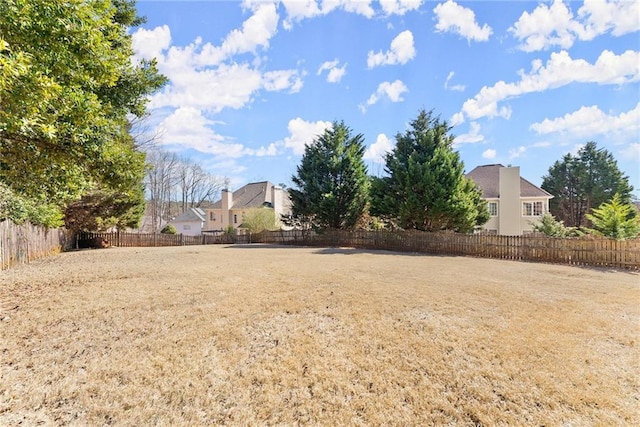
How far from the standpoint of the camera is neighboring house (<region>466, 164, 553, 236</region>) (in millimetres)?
22859

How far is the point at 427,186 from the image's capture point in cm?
1706

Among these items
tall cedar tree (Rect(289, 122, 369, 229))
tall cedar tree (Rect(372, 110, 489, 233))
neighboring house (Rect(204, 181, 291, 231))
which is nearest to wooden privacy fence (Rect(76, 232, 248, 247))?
tall cedar tree (Rect(289, 122, 369, 229))

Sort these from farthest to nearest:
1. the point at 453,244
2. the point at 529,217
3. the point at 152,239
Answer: the point at 152,239 → the point at 529,217 → the point at 453,244

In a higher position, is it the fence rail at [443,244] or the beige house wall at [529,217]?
the beige house wall at [529,217]

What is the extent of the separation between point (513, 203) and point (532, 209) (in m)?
2.41

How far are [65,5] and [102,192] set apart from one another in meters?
14.1

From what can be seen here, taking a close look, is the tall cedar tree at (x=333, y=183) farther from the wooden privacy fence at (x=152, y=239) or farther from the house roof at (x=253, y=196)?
the house roof at (x=253, y=196)

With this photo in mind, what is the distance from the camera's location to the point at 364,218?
→ 23125 millimetres

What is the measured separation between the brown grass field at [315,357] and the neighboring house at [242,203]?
98.2 feet

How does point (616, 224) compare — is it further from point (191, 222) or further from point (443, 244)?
point (191, 222)

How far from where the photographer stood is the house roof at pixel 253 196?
35844 mm

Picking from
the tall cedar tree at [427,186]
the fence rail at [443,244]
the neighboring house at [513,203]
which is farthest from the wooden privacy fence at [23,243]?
the neighboring house at [513,203]

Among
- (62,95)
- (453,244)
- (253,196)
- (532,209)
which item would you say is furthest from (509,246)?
(253,196)

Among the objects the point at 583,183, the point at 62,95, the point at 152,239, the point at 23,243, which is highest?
the point at 583,183
